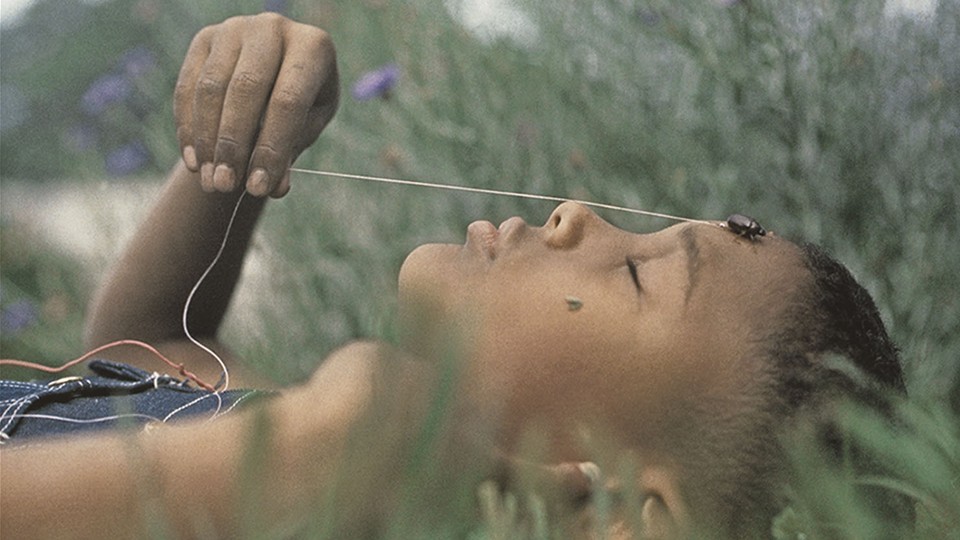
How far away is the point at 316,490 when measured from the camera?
0.84 meters

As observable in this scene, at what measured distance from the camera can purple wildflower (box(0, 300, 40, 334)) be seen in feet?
7.99

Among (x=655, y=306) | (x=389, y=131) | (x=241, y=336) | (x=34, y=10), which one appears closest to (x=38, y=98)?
(x=34, y=10)

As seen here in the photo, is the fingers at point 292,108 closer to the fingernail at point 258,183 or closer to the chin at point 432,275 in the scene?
the fingernail at point 258,183

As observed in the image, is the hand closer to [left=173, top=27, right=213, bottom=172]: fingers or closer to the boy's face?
[left=173, top=27, right=213, bottom=172]: fingers

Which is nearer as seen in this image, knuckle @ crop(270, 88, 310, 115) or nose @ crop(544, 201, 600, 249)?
nose @ crop(544, 201, 600, 249)

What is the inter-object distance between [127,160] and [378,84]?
2.87 ft

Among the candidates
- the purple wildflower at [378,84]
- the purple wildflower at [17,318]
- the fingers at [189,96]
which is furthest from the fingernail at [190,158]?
the purple wildflower at [17,318]

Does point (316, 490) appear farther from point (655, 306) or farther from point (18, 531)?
point (655, 306)

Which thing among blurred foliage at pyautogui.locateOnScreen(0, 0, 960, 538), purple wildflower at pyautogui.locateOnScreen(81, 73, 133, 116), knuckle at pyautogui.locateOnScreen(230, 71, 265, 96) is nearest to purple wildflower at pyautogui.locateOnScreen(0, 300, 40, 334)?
blurred foliage at pyautogui.locateOnScreen(0, 0, 960, 538)

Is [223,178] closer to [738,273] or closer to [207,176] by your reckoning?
[207,176]

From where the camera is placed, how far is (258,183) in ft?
4.44

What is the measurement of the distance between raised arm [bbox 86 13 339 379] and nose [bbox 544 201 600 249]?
30 centimetres

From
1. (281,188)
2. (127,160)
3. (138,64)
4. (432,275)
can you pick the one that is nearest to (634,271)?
(432,275)

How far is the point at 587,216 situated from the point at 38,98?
3.19 meters
